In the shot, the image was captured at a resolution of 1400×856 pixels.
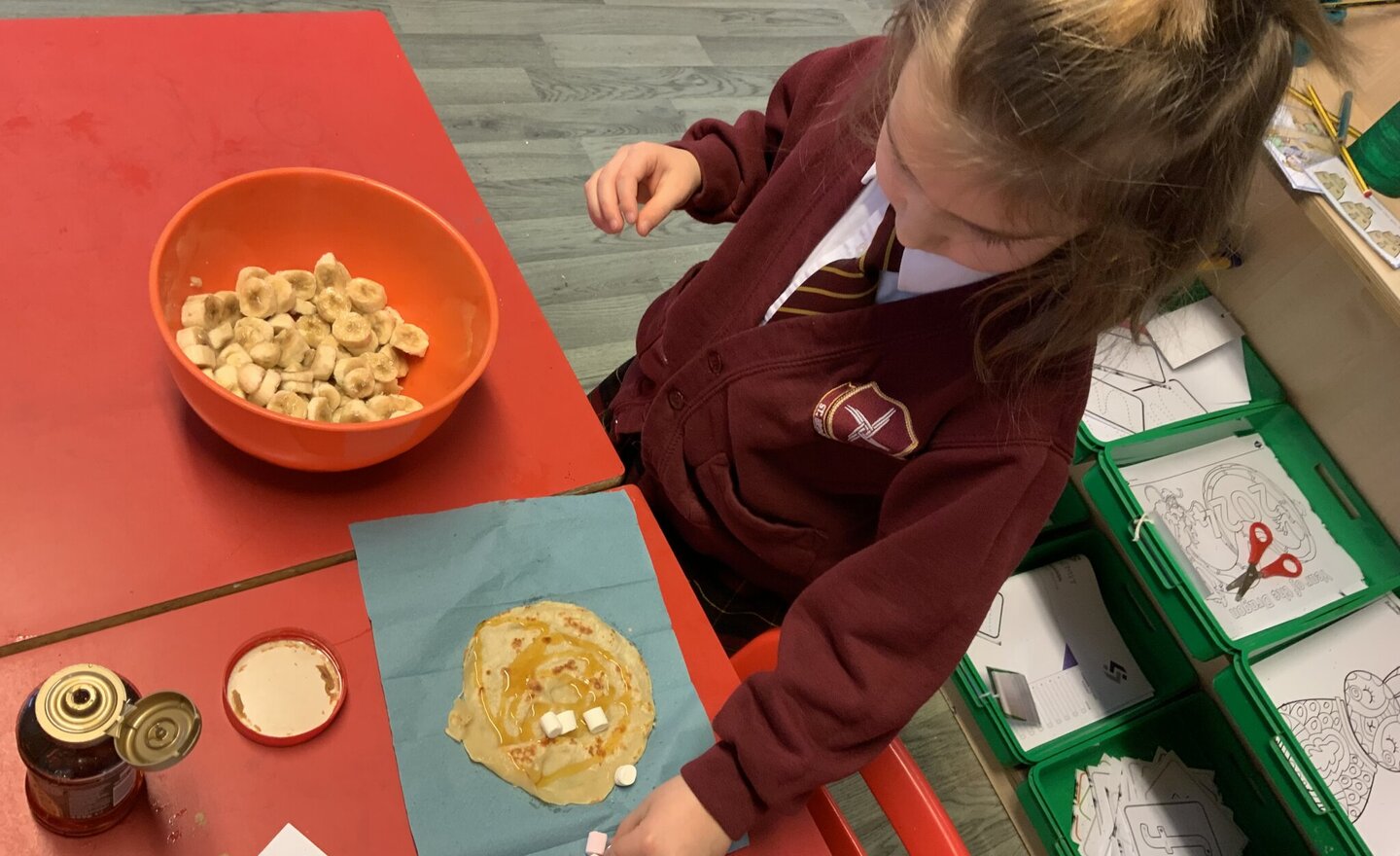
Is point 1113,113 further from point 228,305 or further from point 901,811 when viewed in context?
point 228,305

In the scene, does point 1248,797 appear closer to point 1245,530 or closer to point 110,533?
point 1245,530

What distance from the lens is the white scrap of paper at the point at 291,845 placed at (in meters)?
0.57

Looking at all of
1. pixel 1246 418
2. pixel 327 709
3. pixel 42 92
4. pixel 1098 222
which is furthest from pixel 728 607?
→ pixel 1246 418

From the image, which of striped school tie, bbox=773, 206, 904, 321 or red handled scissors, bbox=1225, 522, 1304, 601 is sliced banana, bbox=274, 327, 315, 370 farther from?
red handled scissors, bbox=1225, 522, 1304, 601

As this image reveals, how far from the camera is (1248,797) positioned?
1.45 metres

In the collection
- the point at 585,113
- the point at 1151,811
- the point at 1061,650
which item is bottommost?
the point at 1151,811

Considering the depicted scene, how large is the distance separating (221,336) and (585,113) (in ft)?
5.19

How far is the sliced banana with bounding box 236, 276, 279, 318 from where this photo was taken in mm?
732

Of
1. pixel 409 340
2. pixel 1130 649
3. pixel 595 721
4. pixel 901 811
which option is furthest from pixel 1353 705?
pixel 409 340

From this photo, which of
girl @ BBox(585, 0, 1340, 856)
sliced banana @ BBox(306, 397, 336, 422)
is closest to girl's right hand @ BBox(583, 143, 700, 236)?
girl @ BBox(585, 0, 1340, 856)

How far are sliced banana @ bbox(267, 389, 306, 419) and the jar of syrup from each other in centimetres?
23

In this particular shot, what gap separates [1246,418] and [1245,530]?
192 mm

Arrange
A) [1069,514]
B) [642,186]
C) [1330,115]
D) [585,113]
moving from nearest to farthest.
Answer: [642,186] → [1330,115] → [1069,514] → [585,113]

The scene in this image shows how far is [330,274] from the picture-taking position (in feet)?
2.54
